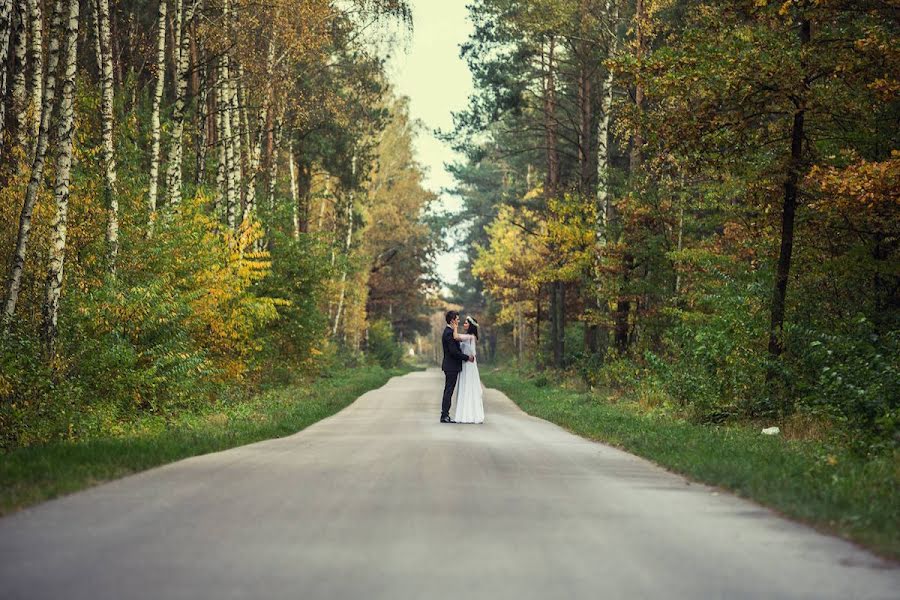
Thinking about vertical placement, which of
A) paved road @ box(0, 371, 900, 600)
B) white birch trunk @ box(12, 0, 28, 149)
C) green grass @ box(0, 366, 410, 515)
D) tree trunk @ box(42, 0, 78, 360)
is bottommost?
green grass @ box(0, 366, 410, 515)

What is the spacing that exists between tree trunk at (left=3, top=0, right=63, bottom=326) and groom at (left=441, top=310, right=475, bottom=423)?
878cm

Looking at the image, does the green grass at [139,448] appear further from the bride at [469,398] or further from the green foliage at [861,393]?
the green foliage at [861,393]

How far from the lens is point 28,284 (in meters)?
17.4

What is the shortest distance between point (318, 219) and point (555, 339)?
64.4 ft

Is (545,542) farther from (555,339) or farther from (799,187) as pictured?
(555,339)

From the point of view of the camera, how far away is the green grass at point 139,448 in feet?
29.9

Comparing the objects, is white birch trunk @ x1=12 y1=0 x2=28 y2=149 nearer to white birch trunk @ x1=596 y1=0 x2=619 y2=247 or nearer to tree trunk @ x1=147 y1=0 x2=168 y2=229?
tree trunk @ x1=147 y1=0 x2=168 y2=229

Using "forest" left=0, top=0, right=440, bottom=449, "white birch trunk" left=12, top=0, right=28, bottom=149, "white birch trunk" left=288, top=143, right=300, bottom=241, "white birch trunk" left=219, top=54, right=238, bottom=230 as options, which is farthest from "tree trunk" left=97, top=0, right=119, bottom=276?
"white birch trunk" left=288, top=143, right=300, bottom=241

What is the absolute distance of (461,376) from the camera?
21.2 m

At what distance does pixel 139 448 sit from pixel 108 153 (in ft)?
30.5

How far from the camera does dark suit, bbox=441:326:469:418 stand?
2109cm

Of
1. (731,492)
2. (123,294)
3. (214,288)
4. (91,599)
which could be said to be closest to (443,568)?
(91,599)

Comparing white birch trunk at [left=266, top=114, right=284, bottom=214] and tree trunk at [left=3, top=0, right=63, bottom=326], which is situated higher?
white birch trunk at [left=266, top=114, right=284, bottom=214]

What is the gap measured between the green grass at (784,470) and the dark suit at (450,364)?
9.97 ft
